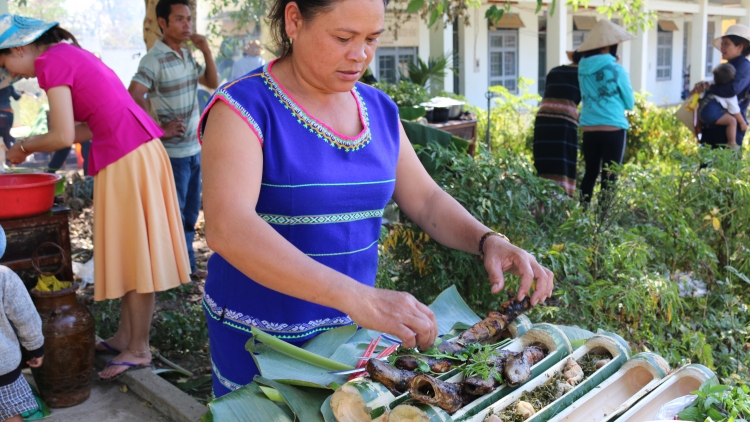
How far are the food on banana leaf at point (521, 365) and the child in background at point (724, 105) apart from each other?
577 cm

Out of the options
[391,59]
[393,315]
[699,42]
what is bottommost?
[393,315]

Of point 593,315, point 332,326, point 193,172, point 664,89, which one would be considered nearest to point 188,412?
point 332,326

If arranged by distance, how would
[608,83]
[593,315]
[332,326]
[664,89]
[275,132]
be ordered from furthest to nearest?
[664,89] < [608,83] < [593,315] < [332,326] < [275,132]

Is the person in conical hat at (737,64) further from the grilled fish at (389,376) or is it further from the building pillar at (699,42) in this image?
the building pillar at (699,42)

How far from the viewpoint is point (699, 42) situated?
21422 mm

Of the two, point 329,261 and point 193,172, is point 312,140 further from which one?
point 193,172

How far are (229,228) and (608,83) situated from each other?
17.5ft

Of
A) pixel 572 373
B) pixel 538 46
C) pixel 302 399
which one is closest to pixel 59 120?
pixel 302 399

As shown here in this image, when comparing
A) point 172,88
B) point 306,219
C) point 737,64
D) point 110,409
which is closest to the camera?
point 306,219

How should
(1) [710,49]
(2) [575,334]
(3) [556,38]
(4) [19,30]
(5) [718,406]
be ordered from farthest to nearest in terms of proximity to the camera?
(1) [710,49] < (3) [556,38] < (4) [19,30] < (2) [575,334] < (5) [718,406]

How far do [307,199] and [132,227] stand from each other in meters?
2.16

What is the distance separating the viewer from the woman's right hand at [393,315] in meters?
1.35

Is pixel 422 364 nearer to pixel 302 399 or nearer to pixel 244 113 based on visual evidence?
pixel 302 399

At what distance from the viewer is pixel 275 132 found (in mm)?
1560
